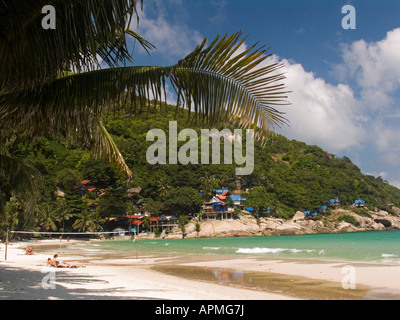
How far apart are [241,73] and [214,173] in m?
77.6

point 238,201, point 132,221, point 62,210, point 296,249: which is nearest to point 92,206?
point 132,221

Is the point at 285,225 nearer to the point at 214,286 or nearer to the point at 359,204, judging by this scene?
the point at 359,204

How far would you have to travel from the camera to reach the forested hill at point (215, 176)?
206ft

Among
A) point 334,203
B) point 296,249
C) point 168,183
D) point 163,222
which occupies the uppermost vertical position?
point 168,183

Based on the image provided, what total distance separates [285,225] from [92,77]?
74.0 metres

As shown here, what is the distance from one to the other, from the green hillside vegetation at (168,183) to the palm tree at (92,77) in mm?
33322

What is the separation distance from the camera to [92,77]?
10.5 feet

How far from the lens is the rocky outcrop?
208 feet

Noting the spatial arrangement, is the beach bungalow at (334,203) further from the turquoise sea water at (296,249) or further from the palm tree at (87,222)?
the palm tree at (87,222)

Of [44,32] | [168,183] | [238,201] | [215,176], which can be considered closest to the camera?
[44,32]

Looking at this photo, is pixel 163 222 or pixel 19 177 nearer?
pixel 19 177

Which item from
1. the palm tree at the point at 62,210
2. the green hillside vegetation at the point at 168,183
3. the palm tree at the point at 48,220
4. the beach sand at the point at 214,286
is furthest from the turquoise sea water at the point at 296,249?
the palm tree at the point at 62,210

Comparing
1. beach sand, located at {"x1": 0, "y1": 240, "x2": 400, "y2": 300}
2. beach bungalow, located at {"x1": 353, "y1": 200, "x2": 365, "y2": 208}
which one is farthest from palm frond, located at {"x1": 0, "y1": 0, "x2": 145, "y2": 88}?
beach bungalow, located at {"x1": 353, "y1": 200, "x2": 365, "y2": 208}
